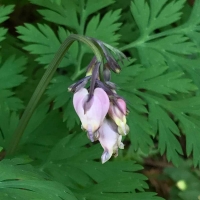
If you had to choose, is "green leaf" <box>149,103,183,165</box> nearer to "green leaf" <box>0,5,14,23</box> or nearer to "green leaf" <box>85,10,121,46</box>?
"green leaf" <box>85,10,121,46</box>

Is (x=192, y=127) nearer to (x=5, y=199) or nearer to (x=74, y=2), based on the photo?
(x=74, y=2)

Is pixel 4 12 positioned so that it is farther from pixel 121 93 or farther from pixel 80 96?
Answer: pixel 80 96

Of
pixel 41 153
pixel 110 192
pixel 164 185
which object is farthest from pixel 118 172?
pixel 164 185

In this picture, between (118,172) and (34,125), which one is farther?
(34,125)

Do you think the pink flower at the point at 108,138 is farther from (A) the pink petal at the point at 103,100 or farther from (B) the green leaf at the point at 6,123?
(B) the green leaf at the point at 6,123

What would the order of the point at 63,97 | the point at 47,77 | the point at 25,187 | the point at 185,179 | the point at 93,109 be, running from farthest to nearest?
1. the point at 185,179
2. the point at 63,97
3. the point at 47,77
4. the point at 25,187
5. the point at 93,109

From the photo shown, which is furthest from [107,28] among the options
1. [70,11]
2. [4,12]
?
[4,12]

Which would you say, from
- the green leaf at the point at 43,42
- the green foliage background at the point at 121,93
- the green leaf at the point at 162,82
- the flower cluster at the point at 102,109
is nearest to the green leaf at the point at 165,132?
the green foliage background at the point at 121,93
